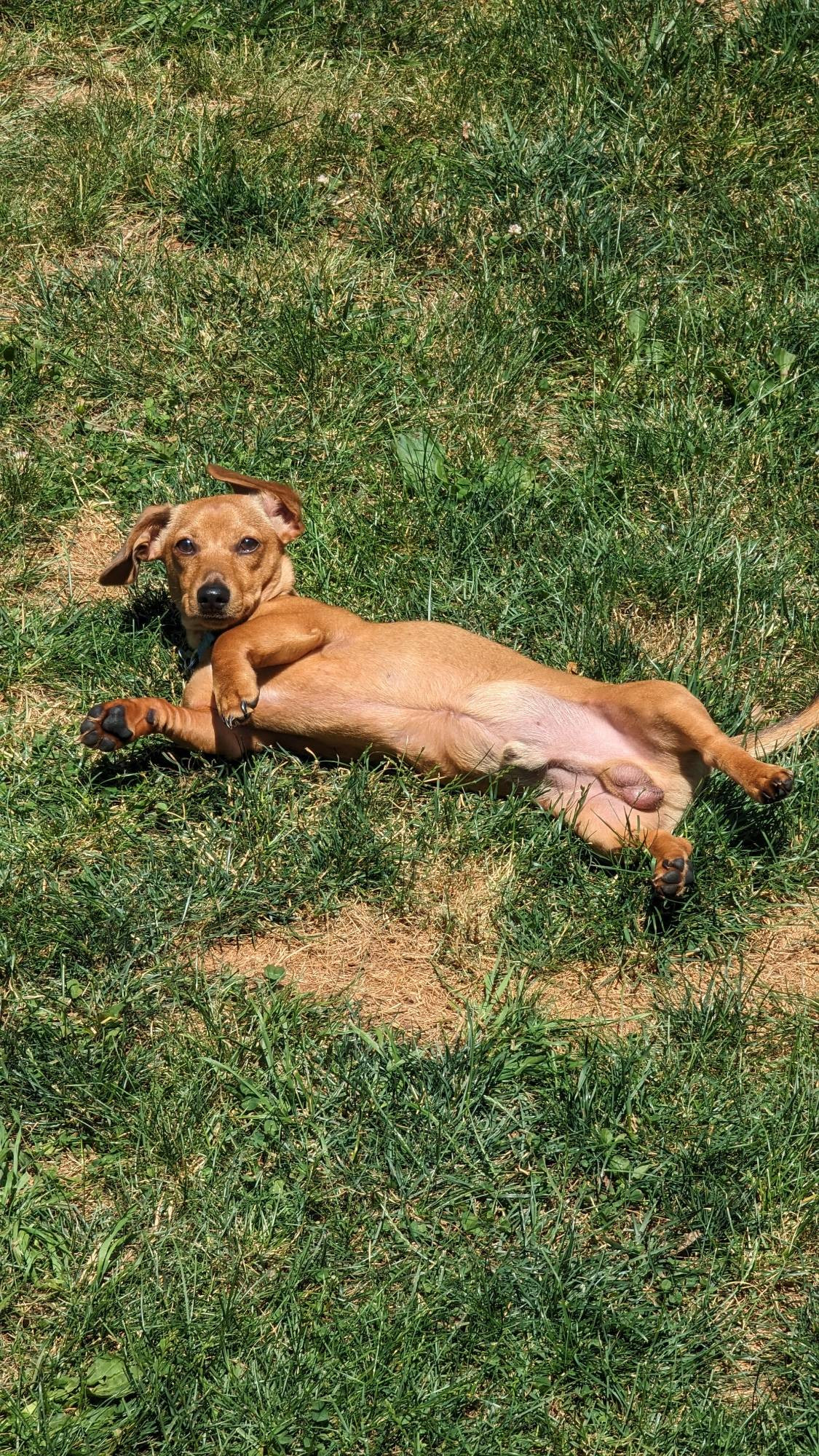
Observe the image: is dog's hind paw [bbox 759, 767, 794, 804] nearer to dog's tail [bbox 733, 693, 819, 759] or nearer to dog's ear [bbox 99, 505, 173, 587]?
dog's tail [bbox 733, 693, 819, 759]

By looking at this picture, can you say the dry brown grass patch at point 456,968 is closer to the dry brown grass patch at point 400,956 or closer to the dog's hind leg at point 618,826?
the dry brown grass patch at point 400,956

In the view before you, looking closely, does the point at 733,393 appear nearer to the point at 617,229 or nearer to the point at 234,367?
the point at 617,229

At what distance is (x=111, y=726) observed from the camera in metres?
4.64

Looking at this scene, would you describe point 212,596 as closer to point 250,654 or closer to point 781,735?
point 250,654

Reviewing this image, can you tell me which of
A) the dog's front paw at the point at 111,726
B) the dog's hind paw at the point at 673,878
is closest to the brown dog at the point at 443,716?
the dog's front paw at the point at 111,726

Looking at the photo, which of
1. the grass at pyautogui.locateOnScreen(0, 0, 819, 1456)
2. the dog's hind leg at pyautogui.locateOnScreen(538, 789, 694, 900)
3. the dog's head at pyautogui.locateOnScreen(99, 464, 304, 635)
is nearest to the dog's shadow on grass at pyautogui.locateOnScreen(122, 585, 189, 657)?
the grass at pyautogui.locateOnScreen(0, 0, 819, 1456)

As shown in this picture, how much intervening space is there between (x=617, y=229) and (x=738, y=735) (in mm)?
2610

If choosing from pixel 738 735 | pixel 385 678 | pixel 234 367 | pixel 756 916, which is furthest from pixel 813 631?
pixel 234 367

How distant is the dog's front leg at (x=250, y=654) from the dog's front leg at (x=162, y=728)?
124 mm

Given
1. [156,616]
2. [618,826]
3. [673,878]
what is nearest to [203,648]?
[156,616]

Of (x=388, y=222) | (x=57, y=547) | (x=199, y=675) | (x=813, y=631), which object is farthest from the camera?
(x=388, y=222)

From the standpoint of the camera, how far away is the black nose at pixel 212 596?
5020mm

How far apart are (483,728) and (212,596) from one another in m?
1.05

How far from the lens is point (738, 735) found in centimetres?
514
